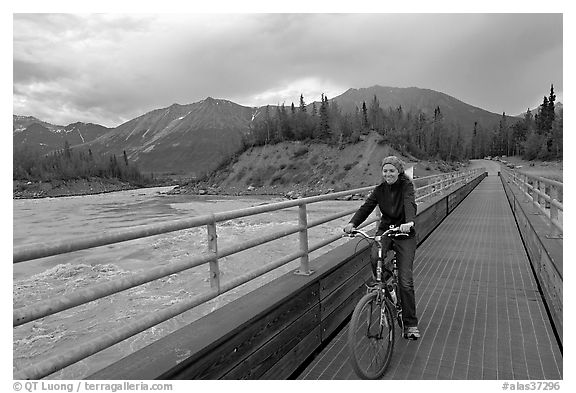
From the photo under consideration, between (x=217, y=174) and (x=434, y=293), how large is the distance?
124 metres

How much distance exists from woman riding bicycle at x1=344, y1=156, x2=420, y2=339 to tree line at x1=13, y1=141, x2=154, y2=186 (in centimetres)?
17062

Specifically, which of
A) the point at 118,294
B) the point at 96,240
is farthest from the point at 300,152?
the point at 96,240

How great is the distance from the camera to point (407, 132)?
11781cm

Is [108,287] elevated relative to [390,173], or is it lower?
lower

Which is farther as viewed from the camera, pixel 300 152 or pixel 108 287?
pixel 300 152

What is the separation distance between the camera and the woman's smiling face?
3600 millimetres

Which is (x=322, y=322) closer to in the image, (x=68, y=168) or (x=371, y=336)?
(x=371, y=336)

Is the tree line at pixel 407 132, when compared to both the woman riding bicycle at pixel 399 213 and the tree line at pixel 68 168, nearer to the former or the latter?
the tree line at pixel 68 168

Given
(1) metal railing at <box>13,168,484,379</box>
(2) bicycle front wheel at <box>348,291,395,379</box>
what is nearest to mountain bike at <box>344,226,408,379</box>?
(2) bicycle front wheel at <box>348,291,395,379</box>

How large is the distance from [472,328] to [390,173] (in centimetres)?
212

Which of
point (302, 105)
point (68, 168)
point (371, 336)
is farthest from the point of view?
point (68, 168)

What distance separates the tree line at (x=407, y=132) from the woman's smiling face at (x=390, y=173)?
326 feet

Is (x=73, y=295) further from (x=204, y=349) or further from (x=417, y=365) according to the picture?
(x=417, y=365)
